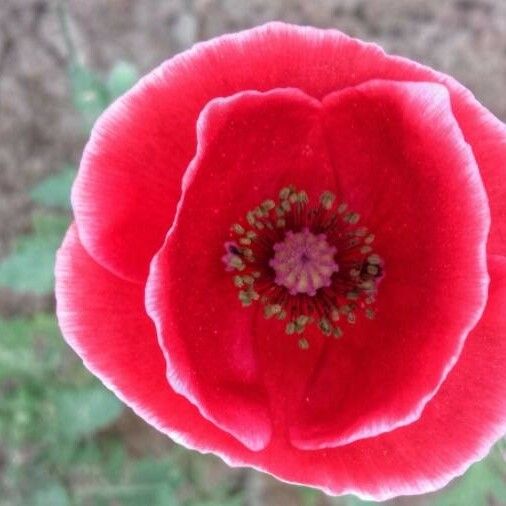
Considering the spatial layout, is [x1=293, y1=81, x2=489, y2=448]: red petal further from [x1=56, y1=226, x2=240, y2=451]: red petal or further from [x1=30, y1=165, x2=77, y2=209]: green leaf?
[x1=30, y1=165, x2=77, y2=209]: green leaf

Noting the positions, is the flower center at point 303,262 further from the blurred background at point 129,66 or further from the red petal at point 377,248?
the blurred background at point 129,66

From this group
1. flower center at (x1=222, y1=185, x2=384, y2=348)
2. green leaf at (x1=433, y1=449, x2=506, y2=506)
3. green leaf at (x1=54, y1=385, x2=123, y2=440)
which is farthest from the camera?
green leaf at (x1=54, y1=385, x2=123, y2=440)

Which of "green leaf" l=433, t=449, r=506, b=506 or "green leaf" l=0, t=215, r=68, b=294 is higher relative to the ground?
"green leaf" l=0, t=215, r=68, b=294

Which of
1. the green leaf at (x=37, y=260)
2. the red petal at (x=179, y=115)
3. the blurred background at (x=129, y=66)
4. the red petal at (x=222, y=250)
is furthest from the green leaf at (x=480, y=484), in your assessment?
the green leaf at (x=37, y=260)

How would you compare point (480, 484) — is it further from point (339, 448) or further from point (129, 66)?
point (129, 66)

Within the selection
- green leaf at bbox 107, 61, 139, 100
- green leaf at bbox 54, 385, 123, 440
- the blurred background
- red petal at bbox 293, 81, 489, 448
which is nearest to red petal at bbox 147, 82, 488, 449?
red petal at bbox 293, 81, 489, 448

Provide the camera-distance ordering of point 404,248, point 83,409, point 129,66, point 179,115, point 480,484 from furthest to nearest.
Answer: point 129,66 → point 83,409 → point 480,484 → point 404,248 → point 179,115

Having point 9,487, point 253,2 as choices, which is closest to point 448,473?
point 9,487

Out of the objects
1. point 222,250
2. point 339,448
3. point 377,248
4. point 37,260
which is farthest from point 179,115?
point 37,260

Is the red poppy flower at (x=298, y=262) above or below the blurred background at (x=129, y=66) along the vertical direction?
above
